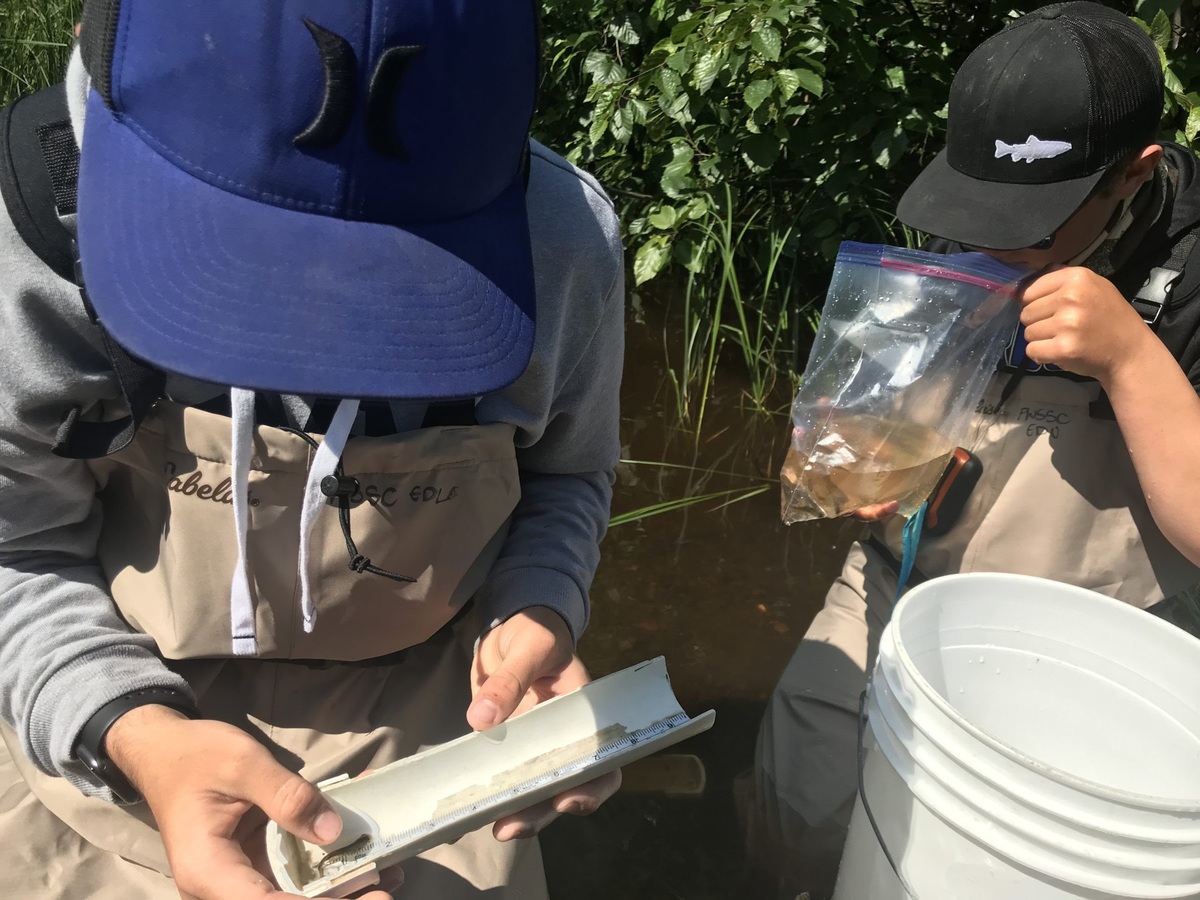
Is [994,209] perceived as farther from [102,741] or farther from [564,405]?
[102,741]

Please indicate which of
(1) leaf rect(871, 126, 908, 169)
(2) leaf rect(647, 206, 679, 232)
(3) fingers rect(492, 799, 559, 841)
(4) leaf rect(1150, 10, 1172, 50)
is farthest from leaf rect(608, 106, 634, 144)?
(3) fingers rect(492, 799, 559, 841)

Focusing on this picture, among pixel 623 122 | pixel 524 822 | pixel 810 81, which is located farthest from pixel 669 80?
pixel 524 822

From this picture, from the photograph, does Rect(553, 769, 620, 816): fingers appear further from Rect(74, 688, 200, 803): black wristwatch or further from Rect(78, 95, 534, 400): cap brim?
Rect(78, 95, 534, 400): cap brim

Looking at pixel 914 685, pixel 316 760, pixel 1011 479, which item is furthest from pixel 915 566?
pixel 316 760

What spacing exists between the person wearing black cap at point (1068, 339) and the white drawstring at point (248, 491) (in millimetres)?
995

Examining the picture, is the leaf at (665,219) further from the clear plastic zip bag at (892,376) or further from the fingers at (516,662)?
the fingers at (516,662)

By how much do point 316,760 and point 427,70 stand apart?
34.6 inches

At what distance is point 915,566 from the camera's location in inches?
73.9

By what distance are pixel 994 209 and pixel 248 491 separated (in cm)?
120

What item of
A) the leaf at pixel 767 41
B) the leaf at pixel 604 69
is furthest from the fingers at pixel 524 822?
the leaf at pixel 604 69

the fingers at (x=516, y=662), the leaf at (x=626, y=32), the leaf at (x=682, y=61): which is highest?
the leaf at (x=682, y=61)

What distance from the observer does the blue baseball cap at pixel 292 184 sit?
824mm

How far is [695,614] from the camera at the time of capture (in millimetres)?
2422

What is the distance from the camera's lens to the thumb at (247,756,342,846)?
1.03m
